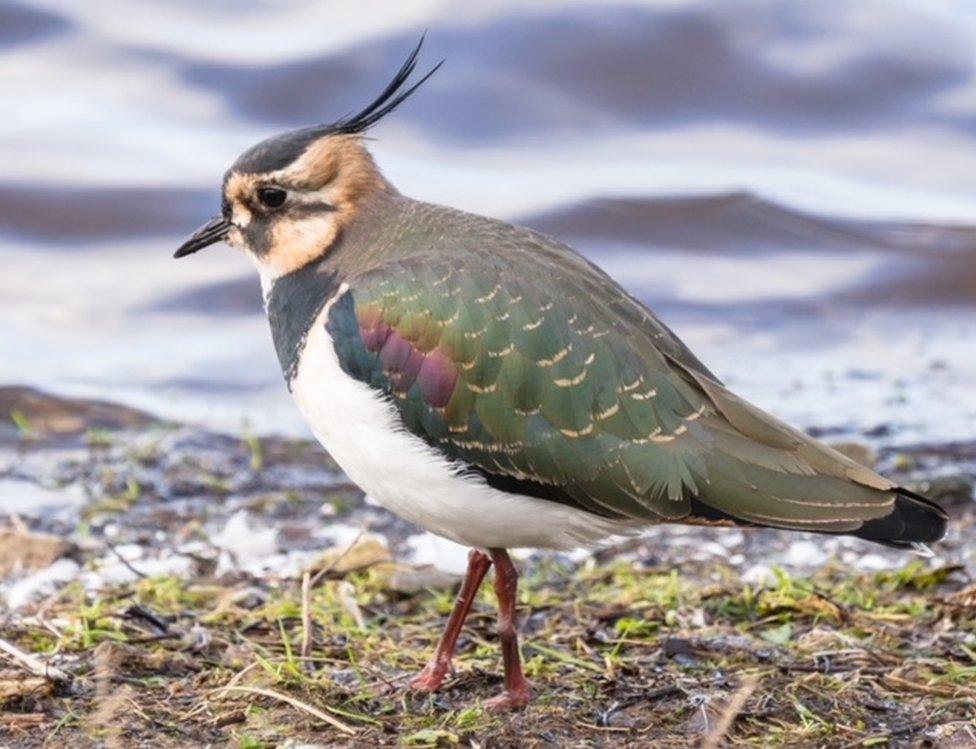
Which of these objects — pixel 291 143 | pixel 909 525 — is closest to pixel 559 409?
pixel 909 525

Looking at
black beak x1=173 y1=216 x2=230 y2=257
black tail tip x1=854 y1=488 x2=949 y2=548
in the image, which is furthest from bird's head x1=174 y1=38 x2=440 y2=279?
black tail tip x1=854 y1=488 x2=949 y2=548

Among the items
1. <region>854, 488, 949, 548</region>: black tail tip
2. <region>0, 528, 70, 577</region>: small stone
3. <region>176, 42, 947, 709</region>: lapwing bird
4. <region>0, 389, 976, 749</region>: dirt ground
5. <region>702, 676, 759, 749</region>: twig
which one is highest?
<region>176, 42, 947, 709</region>: lapwing bird

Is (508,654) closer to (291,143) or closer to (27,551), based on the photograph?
(291,143)

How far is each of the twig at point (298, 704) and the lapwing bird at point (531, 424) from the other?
442mm

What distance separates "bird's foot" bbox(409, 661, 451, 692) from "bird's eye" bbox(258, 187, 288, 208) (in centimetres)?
162

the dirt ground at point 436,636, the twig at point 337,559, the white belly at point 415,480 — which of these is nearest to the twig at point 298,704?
the dirt ground at point 436,636

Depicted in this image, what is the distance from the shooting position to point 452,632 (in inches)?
224

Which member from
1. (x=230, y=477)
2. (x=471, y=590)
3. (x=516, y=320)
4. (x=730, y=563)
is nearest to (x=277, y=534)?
(x=230, y=477)

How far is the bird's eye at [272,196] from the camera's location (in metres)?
5.95

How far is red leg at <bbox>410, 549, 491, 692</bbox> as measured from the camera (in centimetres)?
556

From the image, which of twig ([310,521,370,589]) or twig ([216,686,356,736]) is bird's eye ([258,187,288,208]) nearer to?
twig ([310,521,370,589])

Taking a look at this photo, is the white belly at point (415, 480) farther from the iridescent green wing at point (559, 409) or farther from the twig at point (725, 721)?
the twig at point (725, 721)

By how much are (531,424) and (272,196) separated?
51.3 inches

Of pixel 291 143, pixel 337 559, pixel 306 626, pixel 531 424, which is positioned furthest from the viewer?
pixel 337 559
